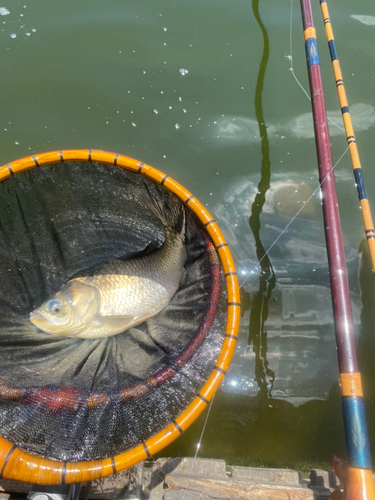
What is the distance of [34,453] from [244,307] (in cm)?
193

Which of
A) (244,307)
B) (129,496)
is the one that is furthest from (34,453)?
(244,307)

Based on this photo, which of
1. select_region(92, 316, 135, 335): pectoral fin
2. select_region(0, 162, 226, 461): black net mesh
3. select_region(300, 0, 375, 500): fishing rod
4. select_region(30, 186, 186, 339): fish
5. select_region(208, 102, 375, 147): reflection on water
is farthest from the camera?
select_region(208, 102, 375, 147): reflection on water

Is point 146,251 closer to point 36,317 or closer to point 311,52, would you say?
point 36,317

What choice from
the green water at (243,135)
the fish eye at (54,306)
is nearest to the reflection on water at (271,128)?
the green water at (243,135)

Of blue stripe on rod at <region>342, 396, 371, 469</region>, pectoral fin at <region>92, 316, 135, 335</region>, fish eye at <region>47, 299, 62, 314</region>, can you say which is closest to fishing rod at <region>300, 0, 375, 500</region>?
blue stripe on rod at <region>342, 396, 371, 469</region>

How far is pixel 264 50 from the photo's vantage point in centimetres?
373

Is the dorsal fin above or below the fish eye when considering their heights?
above

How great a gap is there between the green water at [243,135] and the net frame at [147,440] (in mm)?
1126

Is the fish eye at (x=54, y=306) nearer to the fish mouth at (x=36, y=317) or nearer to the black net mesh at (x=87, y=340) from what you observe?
the fish mouth at (x=36, y=317)

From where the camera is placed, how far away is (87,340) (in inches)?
107

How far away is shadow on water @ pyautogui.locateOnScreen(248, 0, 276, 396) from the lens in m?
2.83

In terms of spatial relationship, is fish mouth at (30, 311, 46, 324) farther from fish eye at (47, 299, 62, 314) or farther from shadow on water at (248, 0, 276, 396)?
shadow on water at (248, 0, 276, 396)

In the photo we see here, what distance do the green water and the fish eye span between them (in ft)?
4.65

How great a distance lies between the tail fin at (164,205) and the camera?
226 cm
